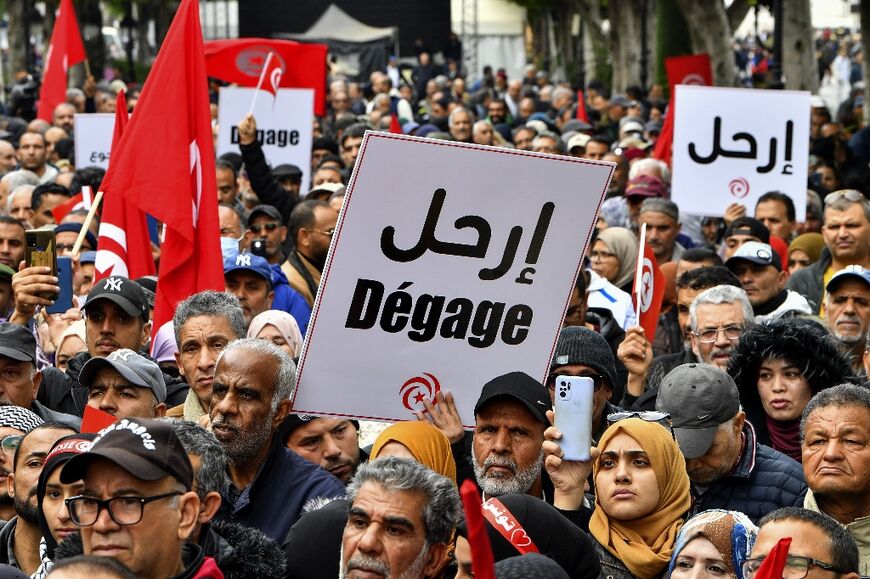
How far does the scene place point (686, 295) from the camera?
8.48 metres

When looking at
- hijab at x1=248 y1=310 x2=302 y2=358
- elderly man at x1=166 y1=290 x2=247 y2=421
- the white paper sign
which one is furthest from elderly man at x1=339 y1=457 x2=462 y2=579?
the white paper sign

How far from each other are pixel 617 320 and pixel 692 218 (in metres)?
4.07

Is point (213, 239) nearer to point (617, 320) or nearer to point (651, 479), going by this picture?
point (617, 320)

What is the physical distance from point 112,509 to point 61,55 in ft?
48.5

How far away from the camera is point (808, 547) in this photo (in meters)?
4.86

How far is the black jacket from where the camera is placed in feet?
23.9

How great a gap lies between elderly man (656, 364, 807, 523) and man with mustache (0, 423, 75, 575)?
217 centimetres

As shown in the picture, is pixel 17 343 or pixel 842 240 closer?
pixel 17 343

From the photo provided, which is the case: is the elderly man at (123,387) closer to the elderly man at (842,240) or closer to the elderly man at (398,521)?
the elderly man at (398,521)

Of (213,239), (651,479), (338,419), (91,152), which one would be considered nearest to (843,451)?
(651,479)

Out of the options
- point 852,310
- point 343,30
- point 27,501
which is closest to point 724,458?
point 852,310

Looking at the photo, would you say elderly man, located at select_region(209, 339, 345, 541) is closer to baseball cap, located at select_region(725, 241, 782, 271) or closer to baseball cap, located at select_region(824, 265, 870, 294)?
baseball cap, located at select_region(824, 265, 870, 294)

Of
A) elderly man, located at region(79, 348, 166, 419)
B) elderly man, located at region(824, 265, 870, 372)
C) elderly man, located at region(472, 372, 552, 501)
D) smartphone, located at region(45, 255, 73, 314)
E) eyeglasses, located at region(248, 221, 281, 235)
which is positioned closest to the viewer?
elderly man, located at region(472, 372, 552, 501)

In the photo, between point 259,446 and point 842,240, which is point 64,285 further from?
point 842,240
